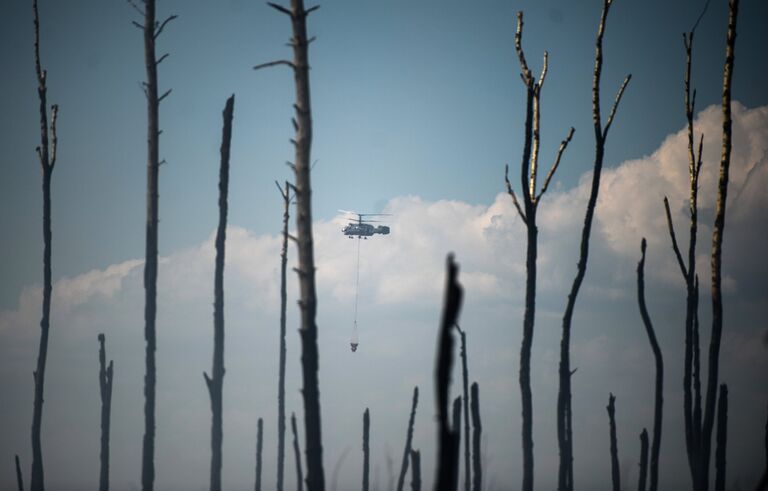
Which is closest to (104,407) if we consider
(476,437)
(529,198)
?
(476,437)

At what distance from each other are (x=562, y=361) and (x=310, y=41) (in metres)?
12.1

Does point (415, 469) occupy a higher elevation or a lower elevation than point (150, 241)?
lower

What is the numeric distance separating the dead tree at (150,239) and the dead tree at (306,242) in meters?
8.99

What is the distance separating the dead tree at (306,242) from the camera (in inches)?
393

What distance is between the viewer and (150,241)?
18.7m

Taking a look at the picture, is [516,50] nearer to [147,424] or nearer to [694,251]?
[694,251]

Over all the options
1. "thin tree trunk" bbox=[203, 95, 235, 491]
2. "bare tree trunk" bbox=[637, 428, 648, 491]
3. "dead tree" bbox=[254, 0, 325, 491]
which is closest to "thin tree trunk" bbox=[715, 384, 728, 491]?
"bare tree trunk" bbox=[637, 428, 648, 491]

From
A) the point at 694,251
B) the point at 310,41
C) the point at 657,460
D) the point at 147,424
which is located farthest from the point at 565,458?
the point at 310,41

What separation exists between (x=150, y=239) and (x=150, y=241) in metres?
0.05

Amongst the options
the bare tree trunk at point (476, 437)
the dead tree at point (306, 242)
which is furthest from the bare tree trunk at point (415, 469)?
the dead tree at point (306, 242)

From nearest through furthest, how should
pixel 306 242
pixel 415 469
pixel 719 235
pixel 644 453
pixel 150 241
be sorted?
1. pixel 306 242
2. pixel 719 235
3. pixel 150 241
4. pixel 415 469
5. pixel 644 453

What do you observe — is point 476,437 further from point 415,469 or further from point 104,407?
point 104,407

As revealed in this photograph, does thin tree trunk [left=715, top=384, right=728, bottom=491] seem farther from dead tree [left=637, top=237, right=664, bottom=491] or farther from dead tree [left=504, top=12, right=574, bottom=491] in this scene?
dead tree [left=504, top=12, right=574, bottom=491]

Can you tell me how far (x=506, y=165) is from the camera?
16.5 meters
